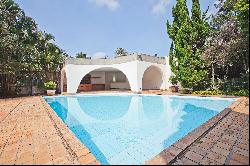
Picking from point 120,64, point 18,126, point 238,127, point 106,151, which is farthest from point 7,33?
point 238,127

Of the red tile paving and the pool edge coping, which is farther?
the red tile paving

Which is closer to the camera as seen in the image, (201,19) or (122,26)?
(201,19)

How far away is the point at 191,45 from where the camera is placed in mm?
17359

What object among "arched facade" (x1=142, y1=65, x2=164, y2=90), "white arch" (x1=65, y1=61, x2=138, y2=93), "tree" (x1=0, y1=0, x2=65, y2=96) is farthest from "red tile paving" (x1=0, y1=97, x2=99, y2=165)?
"arched facade" (x1=142, y1=65, x2=164, y2=90)

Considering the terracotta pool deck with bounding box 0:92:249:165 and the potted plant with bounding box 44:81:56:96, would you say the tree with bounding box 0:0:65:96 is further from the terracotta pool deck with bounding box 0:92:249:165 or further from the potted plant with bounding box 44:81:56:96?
the terracotta pool deck with bounding box 0:92:249:165

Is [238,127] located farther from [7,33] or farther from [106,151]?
[7,33]

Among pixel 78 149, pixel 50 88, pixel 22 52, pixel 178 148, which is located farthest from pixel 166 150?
pixel 22 52

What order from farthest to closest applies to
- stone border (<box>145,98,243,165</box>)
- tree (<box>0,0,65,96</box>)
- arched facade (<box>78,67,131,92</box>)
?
arched facade (<box>78,67,131,92</box>) < tree (<box>0,0,65,96</box>) < stone border (<box>145,98,243,165</box>)

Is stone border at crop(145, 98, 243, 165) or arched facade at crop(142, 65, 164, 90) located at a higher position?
arched facade at crop(142, 65, 164, 90)

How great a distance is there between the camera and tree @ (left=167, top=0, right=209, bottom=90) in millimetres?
16750

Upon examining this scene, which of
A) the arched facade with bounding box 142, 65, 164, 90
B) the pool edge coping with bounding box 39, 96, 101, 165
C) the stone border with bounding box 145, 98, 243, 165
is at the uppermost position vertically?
the arched facade with bounding box 142, 65, 164, 90

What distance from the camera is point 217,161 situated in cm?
334

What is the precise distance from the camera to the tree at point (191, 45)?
55.0 feet

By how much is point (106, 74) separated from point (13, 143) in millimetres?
24541
